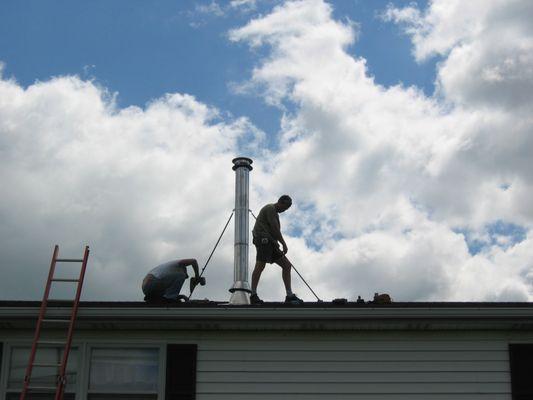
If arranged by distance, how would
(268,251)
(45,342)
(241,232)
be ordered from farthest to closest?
1. (241,232)
2. (268,251)
3. (45,342)

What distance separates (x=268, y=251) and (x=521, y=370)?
12.1 feet

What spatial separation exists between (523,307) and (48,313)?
5.10 metres

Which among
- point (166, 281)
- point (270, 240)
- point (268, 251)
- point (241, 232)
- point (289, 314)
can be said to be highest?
point (241, 232)

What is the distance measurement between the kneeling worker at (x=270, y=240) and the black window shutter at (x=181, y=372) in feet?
6.68

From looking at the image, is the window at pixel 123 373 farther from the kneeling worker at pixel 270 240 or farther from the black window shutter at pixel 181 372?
the kneeling worker at pixel 270 240

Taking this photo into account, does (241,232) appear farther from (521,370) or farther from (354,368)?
(521,370)

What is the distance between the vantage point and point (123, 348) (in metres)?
8.62

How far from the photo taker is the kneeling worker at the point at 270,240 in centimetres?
1058

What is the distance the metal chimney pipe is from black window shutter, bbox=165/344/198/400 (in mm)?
2161

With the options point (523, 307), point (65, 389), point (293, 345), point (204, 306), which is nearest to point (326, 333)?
point (293, 345)

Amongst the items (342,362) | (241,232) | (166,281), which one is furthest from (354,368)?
(241,232)

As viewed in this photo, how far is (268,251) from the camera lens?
10.6 m

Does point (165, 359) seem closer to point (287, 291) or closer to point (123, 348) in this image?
point (123, 348)

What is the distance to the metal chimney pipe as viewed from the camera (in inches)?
434
